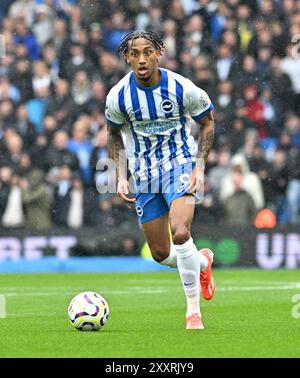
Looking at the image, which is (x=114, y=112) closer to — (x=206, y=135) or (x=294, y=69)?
(x=206, y=135)

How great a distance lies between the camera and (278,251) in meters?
16.6

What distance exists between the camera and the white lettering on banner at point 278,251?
1648 centimetres

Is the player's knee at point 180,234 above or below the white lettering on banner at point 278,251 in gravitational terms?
below

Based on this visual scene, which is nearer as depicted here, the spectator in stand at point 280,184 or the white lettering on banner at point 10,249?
the white lettering on banner at point 10,249

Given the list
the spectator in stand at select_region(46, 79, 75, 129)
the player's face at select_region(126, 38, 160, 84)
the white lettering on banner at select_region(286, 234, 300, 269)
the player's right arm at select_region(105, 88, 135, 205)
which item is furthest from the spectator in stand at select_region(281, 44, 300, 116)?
the player's face at select_region(126, 38, 160, 84)

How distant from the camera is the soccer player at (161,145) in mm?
8469

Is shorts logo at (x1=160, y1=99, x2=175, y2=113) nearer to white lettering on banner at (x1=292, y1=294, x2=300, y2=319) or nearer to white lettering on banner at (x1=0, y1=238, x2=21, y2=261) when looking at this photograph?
white lettering on banner at (x1=292, y1=294, x2=300, y2=319)

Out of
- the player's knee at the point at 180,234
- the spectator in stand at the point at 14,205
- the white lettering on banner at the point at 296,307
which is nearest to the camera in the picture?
the player's knee at the point at 180,234

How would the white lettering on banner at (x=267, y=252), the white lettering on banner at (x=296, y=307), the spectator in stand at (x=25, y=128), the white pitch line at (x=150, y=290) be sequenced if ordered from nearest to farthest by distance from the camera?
the white lettering on banner at (x=296, y=307) → the white pitch line at (x=150, y=290) → the white lettering on banner at (x=267, y=252) → the spectator in stand at (x=25, y=128)

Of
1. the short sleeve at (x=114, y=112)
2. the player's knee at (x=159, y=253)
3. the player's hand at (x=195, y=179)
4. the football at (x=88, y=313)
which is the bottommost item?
the football at (x=88, y=313)

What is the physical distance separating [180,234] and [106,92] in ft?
31.8

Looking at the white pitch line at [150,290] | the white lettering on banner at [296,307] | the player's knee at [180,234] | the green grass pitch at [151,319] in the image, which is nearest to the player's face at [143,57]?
the player's knee at [180,234]

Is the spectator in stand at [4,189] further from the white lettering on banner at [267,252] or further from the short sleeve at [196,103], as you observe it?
the short sleeve at [196,103]
